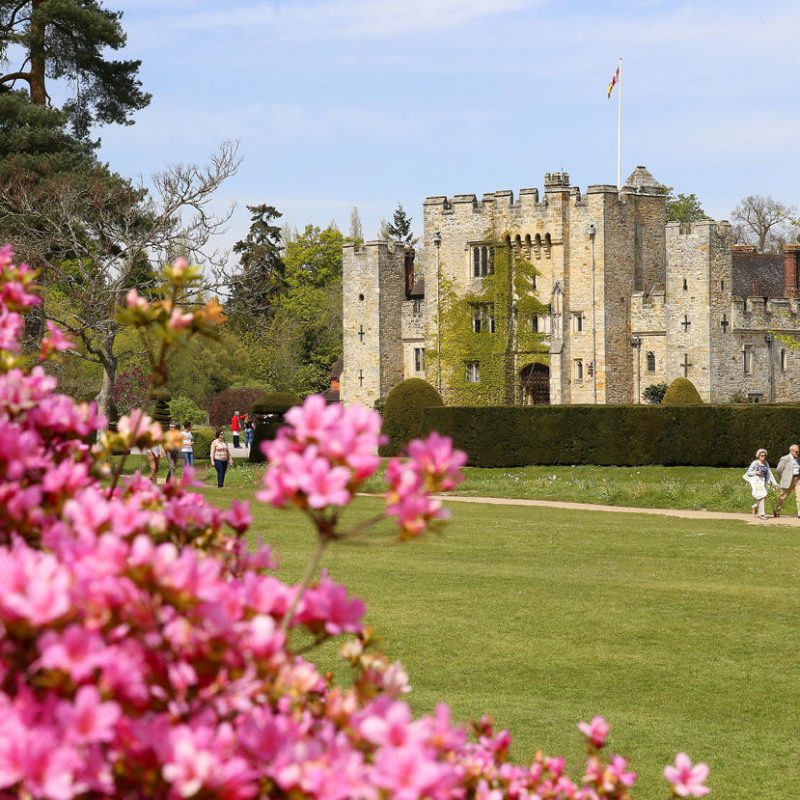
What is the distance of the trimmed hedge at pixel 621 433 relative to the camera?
40.9 metres

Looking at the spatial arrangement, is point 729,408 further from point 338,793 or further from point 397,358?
point 338,793

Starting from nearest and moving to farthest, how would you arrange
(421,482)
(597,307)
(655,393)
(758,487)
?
(421,482)
(758,487)
(655,393)
(597,307)

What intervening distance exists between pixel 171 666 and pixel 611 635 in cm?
1190

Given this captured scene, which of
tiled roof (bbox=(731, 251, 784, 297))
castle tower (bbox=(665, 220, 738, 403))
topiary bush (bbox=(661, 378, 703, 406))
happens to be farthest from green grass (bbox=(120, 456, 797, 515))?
tiled roof (bbox=(731, 251, 784, 297))

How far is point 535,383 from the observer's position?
59.1 meters

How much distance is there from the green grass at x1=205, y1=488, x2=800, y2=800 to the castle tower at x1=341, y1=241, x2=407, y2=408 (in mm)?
38419

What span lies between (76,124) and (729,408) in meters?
23.2

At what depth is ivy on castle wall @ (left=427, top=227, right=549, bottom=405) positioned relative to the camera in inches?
2315

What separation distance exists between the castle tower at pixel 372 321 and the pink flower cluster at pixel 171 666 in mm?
58757

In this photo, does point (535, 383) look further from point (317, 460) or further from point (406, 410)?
point (317, 460)

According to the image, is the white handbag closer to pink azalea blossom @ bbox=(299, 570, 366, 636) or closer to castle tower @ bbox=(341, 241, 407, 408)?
pink azalea blossom @ bbox=(299, 570, 366, 636)

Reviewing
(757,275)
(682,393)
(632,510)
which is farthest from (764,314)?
(632,510)

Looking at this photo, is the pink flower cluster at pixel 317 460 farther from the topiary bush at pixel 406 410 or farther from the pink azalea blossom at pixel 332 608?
the topiary bush at pixel 406 410

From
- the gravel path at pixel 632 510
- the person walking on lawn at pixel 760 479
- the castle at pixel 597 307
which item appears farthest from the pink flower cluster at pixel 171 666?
the castle at pixel 597 307
